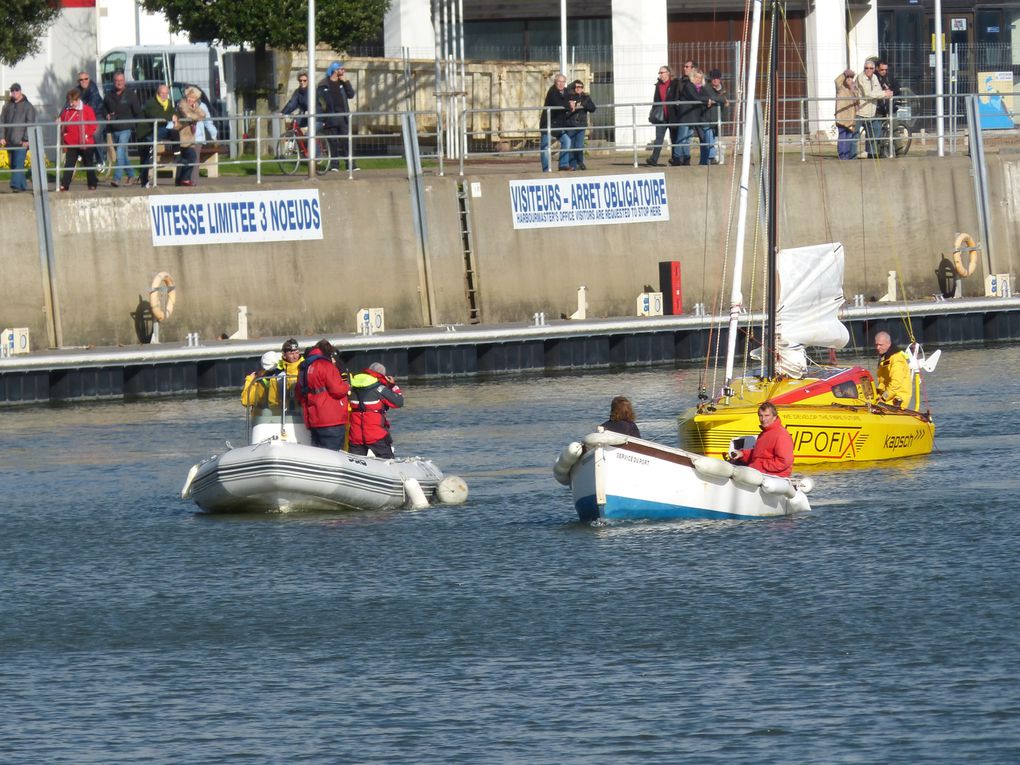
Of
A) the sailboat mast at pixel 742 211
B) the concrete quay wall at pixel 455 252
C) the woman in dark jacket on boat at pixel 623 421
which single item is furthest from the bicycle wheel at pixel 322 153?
the woman in dark jacket on boat at pixel 623 421

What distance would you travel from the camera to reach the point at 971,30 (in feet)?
177

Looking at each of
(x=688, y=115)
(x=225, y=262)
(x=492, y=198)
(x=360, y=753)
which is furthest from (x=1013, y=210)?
(x=360, y=753)

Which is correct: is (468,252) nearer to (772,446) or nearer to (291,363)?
(291,363)

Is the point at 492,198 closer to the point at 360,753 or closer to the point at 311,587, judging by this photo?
the point at 311,587

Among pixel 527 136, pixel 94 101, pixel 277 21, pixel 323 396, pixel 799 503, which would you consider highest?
pixel 277 21

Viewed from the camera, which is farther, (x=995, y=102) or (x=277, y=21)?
(x=995, y=102)

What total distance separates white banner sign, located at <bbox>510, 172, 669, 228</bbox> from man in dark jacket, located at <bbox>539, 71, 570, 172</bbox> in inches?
22.0

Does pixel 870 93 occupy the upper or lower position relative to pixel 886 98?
upper

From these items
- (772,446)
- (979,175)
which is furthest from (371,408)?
(979,175)

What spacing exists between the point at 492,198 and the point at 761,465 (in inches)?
651

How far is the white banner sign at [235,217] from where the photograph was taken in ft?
115

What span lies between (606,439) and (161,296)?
15.9 metres

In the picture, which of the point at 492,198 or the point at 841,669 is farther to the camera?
the point at 492,198

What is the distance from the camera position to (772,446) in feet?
71.1
